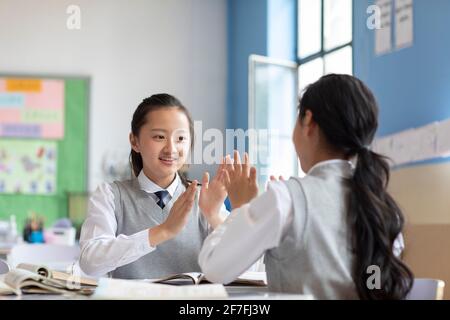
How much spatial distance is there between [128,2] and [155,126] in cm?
330

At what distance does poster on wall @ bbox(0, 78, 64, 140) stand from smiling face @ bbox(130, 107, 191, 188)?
14.3 ft

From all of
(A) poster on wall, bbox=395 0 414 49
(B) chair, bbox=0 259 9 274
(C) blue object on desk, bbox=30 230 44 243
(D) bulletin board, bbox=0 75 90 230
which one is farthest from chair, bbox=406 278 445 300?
(D) bulletin board, bbox=0 75 90 230

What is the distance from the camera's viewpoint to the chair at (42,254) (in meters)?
2.89

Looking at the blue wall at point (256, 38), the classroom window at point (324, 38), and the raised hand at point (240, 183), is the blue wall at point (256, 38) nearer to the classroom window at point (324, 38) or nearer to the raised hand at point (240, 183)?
the classroom window at point (324, 38)

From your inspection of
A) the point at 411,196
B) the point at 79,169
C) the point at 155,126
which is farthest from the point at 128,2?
the point at 155,126

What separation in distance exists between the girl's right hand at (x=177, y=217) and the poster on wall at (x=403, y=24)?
242 centimetres

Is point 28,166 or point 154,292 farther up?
point 28,166

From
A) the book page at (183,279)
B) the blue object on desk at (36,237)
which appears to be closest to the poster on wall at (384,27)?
the blue object on desk at (36,237)

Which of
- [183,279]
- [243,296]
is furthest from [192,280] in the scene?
[243,296]

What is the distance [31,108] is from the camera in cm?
620

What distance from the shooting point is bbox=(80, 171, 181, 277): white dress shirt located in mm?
1589

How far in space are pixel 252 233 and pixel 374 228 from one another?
0.21 metres

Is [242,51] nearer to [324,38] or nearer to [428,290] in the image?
[324,38]

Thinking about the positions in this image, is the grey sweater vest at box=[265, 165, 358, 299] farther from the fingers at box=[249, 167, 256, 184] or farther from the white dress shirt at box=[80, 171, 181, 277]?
the white dress shirt at box=[80, 171, 181, 277]
